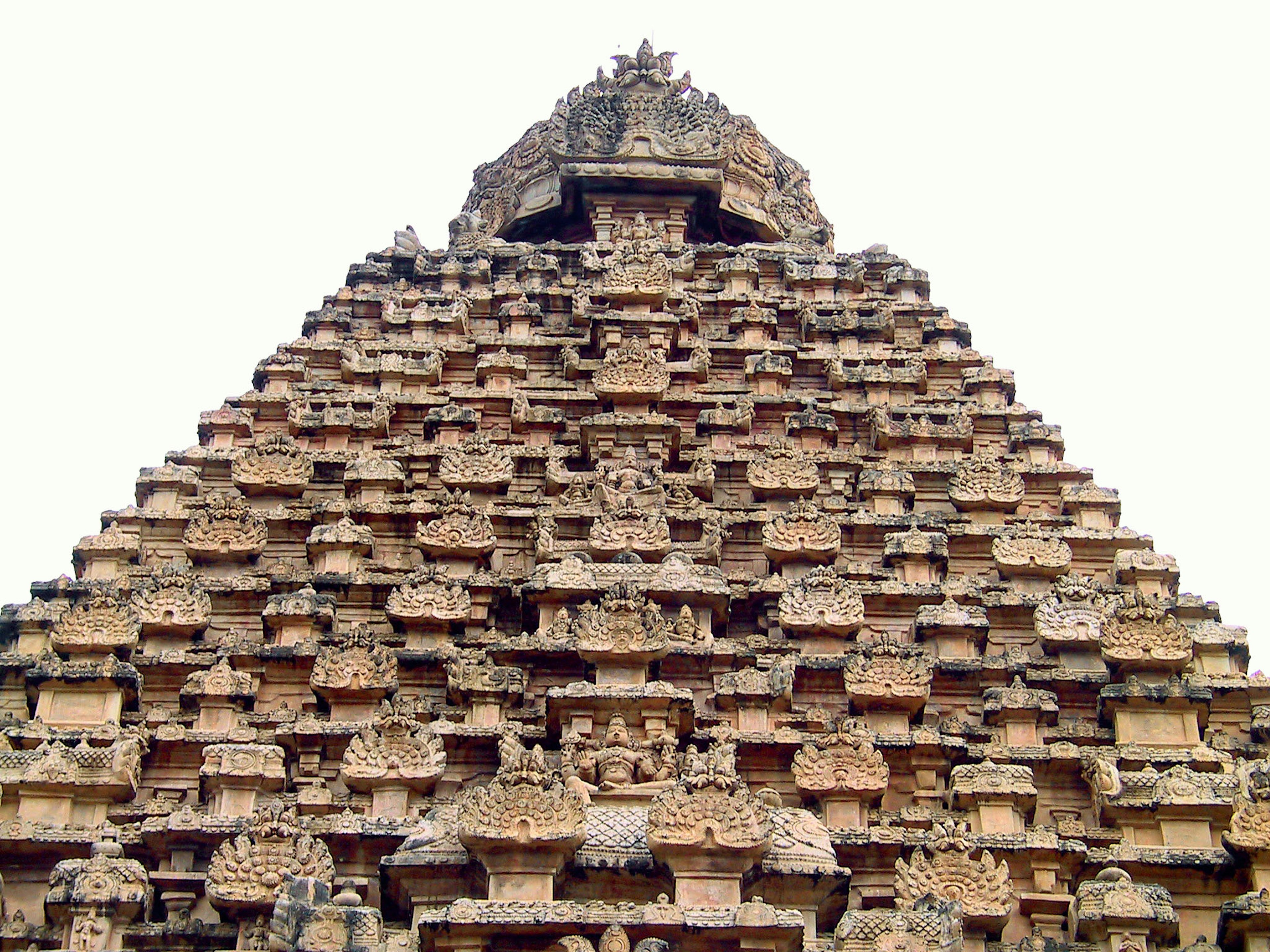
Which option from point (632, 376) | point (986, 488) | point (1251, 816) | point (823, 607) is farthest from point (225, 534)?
point (1251, 816)

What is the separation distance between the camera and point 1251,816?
12.6 m

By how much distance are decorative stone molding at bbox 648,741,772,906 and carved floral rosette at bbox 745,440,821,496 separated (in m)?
5.27

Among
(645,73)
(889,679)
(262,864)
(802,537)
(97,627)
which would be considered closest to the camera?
(262,864)

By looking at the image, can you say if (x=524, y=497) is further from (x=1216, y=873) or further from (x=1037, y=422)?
(x=1216, y=873)

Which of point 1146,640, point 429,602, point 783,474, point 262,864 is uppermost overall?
point 783,474

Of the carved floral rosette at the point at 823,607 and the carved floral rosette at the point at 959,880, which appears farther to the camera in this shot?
the carved floral rosette at the point at 823,607

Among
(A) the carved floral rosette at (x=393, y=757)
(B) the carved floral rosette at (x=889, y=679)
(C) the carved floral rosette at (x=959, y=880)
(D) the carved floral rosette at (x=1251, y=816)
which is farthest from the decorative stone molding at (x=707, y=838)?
(D) the carved floral rosette at (x=1251, y=816)

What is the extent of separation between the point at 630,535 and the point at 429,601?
1864 mm

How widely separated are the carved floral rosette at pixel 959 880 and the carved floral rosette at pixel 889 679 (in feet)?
5.40

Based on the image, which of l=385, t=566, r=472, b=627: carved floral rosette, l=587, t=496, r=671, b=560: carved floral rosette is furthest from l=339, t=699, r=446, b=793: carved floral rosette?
l=587, t=496, r=671, b=560: carved floral rosette

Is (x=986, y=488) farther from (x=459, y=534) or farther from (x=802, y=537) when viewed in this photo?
(x=459, y=534)

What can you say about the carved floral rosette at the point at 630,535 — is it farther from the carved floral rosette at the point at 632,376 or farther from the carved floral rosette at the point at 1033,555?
the carved floral rosette at the point at 1033,555

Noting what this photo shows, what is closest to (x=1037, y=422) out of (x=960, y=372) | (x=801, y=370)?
(x=960, y=372)

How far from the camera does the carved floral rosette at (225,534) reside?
15703 mm
